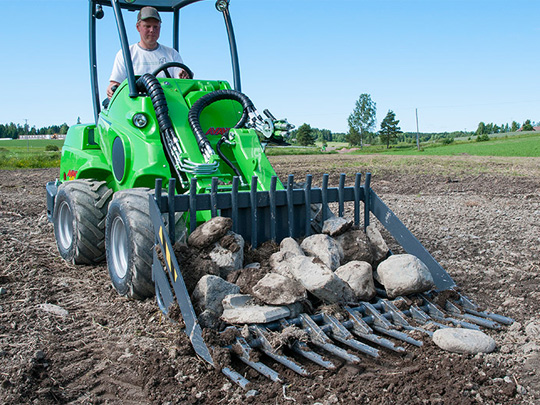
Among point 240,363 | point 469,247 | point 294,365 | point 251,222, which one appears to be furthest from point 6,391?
point 469,247

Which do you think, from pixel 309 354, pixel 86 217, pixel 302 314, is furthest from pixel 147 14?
pixel 309 354

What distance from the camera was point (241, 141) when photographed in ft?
16.9

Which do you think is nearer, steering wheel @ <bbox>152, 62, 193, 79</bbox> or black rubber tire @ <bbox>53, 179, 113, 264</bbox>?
black rubber tire @ <bbox>53, 179, 113, 264</bbox>

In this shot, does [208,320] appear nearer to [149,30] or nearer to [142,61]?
[142,61]

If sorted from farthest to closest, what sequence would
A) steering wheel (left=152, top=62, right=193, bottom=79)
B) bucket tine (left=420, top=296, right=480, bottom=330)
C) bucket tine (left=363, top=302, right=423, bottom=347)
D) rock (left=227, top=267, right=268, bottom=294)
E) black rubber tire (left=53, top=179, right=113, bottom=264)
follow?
steering wheel (left=152, top=62, right=193, bottom=79), black rubber tire (left=53, top=179, right=113, bottom=264), rock (left=227, top=267, right=268, bottom=294), bucket tine (left=420, top=296, right=480, bottom=330), bucket tine (left=363, top=302, right=423, bottom=347)

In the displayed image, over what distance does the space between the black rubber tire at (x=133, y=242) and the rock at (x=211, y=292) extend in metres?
0.60

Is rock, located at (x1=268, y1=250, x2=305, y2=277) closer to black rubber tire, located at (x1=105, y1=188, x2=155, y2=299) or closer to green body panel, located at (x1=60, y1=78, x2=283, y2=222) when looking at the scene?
green body panel, located at (x1=60, y1=78, x2=283, y2=222)

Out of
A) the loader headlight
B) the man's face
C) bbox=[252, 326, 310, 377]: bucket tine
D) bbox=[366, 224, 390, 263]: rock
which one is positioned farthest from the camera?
the man's face

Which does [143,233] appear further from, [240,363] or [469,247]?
[469,247]

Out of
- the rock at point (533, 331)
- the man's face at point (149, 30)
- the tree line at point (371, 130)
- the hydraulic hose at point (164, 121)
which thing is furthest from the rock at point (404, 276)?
the tree line at point (371, 130)

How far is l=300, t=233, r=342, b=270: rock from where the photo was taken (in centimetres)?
426

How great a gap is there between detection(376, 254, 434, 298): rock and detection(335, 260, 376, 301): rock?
148 millimetres

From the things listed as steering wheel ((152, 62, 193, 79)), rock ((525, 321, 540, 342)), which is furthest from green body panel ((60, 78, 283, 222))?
rock ((525, 321, 540, 342))

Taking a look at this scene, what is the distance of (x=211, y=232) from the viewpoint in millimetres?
4074
